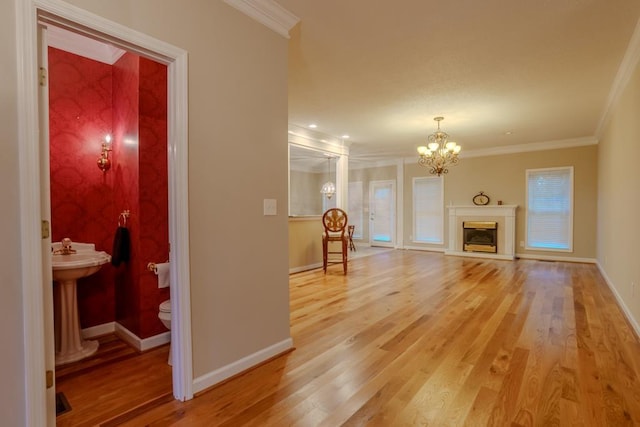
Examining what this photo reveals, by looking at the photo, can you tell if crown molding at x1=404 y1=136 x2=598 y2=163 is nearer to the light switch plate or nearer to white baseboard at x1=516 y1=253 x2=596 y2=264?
white baseboard at x1=516 y1=253 x2=596 y2=264

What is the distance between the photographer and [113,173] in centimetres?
293

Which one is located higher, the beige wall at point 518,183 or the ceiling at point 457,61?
the ceiling at point 457,61

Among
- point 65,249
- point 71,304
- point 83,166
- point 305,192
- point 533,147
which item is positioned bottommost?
point 71,304

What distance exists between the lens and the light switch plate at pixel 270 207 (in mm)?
2354

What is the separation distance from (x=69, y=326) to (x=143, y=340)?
0.55 m

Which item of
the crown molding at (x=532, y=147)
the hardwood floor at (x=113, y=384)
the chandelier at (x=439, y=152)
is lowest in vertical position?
the hardwood floor at (x=113, y=384)

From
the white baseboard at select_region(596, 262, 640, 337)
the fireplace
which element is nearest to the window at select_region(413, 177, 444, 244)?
the fireplace

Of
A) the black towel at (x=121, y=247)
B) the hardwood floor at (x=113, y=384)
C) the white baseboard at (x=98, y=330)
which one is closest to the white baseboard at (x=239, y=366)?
the hardwood floor at (x=113, y=384)

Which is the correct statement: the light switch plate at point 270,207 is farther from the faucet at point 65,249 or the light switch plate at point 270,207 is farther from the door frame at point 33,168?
the faucet at point 65,249

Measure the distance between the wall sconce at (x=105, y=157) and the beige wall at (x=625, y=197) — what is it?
16.0 ft

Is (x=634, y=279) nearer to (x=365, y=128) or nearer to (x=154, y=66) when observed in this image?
(x=365, y=128)

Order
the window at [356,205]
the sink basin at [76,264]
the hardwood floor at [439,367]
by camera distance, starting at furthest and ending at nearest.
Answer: the window at [356,205] < the sink basin at [76,264] < the hardwood floor at [439,367]

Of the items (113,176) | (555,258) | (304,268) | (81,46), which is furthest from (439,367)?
(555,258)

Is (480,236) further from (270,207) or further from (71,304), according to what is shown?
(71,304)
